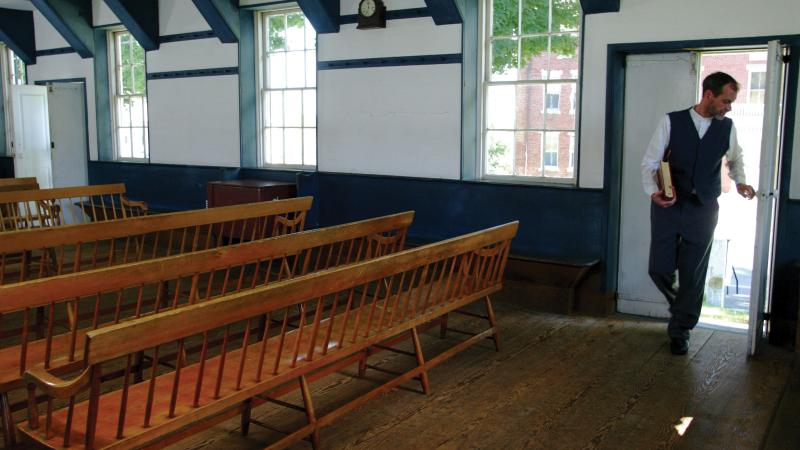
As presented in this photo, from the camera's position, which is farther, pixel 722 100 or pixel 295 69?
pixel 295 69

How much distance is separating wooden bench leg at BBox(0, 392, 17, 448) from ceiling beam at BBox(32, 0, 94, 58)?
7.38 meters

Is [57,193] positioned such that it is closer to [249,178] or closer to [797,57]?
[249,178]

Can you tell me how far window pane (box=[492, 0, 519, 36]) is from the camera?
20.0 ft

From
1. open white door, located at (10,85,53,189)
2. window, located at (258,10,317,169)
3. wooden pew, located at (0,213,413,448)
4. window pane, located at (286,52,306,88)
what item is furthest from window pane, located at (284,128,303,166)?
open white door, located at (10,85,53,189)

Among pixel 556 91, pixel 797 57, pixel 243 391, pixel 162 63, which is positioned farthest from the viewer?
pixel 162 63

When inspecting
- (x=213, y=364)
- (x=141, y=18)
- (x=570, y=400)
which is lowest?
(x=570, y=400)

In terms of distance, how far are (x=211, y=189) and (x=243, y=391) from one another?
5163mm

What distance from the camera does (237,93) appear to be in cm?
805


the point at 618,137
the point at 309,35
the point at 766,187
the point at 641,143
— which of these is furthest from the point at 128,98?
the point at 766,187

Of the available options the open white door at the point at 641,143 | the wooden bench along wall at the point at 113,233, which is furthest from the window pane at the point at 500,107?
the wooden bench along wall at the point at 113,233

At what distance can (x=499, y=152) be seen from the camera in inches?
249

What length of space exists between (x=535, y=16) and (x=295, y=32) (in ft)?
9.27

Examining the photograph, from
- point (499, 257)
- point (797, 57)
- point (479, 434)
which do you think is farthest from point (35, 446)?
point (797, 57)

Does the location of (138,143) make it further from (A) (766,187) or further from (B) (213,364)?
(A) (766,187)
